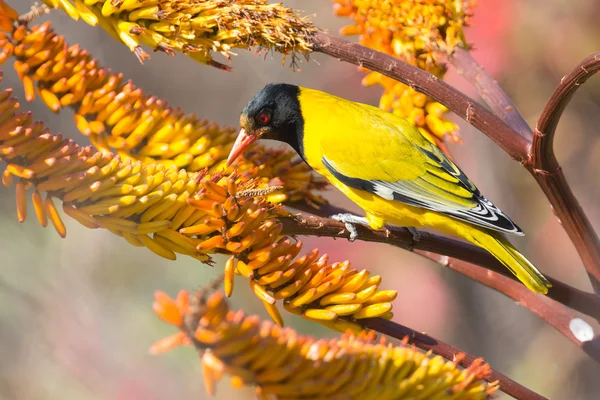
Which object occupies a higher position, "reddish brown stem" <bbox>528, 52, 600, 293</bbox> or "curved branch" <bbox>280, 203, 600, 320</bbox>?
"reddish brown stem" <bbox>528, 52, 600, 293</bbox>

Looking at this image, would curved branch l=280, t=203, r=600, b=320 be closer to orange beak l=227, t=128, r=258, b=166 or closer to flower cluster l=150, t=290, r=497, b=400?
orange beak l=227, t=128, r=258, b=166

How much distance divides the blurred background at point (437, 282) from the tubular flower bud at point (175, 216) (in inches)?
116

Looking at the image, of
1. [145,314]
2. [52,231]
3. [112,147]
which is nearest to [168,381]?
[145,314]

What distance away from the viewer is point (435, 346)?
1081 millimetres

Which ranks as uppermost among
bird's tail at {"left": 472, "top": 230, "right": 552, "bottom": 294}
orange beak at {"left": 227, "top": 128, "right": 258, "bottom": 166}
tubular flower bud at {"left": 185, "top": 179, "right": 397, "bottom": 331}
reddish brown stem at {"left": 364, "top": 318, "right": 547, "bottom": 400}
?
bird's tail at {"left": 472, "top": 230, "right": 552, "bottom": 294}

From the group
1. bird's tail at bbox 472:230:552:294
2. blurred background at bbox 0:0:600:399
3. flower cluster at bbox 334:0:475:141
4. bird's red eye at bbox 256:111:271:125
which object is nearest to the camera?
bird's tail at bbox 472:230:552:294

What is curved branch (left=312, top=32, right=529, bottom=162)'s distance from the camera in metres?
1.30

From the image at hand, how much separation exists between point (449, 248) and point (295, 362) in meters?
0.74

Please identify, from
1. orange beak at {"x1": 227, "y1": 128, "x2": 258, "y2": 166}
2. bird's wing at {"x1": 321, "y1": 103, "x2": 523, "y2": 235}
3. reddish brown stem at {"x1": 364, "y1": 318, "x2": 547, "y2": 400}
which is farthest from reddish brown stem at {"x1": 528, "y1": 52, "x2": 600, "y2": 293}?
bird's wing at {"x1": 321, "y1": 103, "x2": 523, "y2": 235}

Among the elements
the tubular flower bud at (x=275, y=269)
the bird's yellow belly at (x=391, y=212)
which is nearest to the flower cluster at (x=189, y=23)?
the tubular flower bud at (x=275, y=269)

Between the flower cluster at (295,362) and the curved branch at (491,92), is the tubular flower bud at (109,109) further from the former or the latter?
the flower cluster at (295,362)

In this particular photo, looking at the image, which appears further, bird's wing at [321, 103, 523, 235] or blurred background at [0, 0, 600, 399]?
blurred background at [0, 0, 600, 399]

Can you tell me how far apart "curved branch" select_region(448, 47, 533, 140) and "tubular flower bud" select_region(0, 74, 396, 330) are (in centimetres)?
49

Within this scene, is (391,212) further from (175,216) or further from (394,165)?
(175,216)
